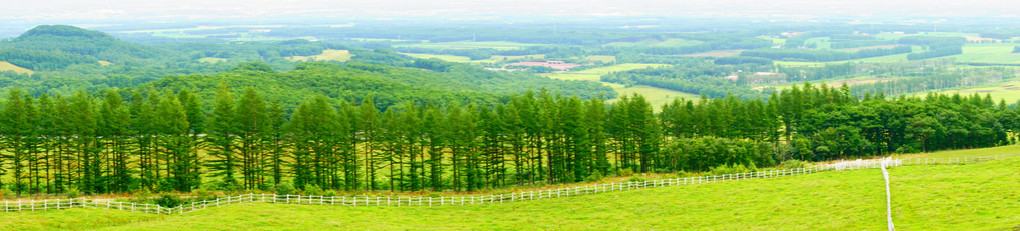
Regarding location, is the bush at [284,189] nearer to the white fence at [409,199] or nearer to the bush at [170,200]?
the white fence at [409,199]

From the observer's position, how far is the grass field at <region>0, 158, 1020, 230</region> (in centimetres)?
5419

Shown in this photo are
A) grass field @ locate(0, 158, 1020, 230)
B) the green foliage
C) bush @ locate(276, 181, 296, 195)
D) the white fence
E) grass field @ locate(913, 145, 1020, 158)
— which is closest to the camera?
grass field @ locate(0, 158, 1020, 230)

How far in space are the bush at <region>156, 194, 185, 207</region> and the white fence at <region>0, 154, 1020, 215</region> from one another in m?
2.50

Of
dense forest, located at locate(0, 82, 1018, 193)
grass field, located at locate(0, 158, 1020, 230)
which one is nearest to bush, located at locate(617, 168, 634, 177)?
dense forest, located at locate(0, 82, 1018, 193)

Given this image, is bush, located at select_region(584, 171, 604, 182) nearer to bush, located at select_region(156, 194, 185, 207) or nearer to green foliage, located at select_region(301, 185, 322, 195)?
green foliage, located at select_region(301, 185, 322, 195)

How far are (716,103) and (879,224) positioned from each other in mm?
62312

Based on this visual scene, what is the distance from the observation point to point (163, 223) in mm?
58688

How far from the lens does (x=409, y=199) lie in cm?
7244

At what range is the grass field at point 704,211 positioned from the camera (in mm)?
54188

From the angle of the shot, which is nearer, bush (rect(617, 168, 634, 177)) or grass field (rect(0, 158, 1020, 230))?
grass field (rect(0, 158, 1020, 230))

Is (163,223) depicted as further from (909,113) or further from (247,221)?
(909,113)

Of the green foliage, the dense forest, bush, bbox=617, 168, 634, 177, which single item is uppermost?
the dense forest

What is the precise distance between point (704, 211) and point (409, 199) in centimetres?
2383

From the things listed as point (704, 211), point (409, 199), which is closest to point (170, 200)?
point (409, 199)
